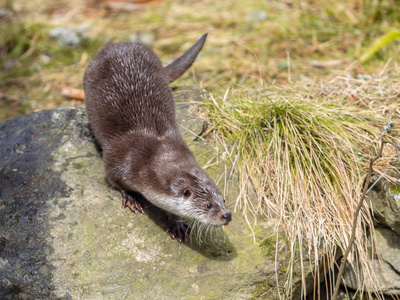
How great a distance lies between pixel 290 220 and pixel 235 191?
42cm

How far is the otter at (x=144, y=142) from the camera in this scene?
2365mm

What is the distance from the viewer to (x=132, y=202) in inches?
104

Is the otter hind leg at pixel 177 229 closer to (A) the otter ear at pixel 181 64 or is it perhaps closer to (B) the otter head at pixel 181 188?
(B) the otter head at pixel 181 188

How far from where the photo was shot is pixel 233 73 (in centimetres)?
483

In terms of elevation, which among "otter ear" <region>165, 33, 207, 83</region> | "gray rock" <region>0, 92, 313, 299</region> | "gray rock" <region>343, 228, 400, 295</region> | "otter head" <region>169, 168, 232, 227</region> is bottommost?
"gray rock" <region>343, 228, 400, 295</region>

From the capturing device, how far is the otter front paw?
2631 mm

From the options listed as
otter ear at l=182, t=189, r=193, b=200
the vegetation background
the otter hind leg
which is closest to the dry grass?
the vegetation background

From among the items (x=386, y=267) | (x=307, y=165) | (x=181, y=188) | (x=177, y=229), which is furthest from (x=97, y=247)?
(x=386, y=267)

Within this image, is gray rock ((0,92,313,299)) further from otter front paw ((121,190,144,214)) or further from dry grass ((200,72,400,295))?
dry grass ((200,72,400,295))

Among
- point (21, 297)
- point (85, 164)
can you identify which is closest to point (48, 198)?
point (85, 164)

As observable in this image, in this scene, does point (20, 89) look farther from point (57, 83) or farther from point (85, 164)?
point (85, 164)

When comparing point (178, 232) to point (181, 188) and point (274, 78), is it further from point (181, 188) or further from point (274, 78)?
point (274, 78)

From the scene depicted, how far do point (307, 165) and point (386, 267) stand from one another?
895mm

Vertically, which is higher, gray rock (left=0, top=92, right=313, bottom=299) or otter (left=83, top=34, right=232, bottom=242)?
otter (left=83, top=34, right=232, bottom=242)
